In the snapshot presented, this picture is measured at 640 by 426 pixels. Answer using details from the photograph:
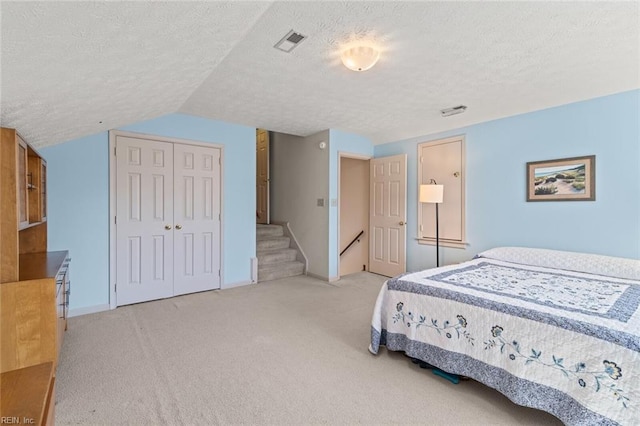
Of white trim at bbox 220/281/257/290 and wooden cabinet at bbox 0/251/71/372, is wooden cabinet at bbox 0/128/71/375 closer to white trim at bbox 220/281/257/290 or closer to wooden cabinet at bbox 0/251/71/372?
wooden cabinet at bbox 0/251/71/372

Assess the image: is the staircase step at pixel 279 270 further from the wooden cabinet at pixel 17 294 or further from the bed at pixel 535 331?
the wooden cabinet at pixel 17 294

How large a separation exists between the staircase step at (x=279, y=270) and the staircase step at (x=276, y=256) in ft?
0.25

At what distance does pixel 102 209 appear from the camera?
136 inches

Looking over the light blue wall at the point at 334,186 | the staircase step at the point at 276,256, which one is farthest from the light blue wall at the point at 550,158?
the staircase step at the point at 276,256

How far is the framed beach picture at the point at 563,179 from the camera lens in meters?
3.28

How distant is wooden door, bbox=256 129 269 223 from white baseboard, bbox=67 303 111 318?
3.16 m

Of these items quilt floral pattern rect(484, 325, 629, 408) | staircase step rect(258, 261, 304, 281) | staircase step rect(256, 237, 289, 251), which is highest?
staircase step rect(256, 237, 289, 251)

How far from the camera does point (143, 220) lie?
3.73 meters

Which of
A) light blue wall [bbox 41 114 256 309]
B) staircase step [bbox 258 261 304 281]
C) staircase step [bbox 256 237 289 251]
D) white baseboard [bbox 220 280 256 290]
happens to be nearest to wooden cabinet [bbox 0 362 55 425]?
light blue wall [bbox 41 114 256 309]

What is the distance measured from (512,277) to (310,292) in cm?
247

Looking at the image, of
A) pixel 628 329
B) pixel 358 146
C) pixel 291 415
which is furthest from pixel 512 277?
pixel 358 146

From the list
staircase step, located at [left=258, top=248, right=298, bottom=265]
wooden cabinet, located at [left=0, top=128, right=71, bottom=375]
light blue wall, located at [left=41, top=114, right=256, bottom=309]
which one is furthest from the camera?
staircase step, located at [left=258, top=248, right=298, bottom=265]

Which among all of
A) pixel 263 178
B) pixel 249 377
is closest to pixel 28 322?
pixel 249 377

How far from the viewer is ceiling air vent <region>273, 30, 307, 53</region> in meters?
2.14
